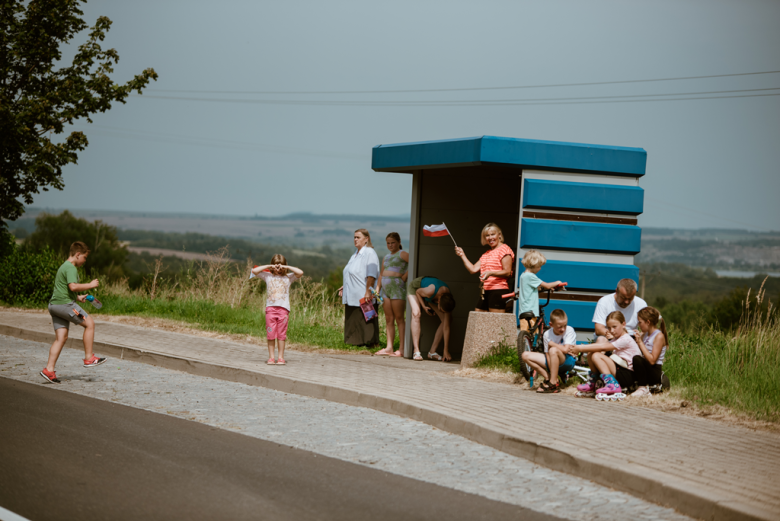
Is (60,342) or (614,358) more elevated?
(614,358)

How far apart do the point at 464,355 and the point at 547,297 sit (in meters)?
1.38

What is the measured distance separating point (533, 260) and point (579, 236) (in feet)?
4.12

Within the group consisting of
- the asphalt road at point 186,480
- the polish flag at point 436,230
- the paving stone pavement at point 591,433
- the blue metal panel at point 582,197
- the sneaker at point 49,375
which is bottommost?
the asphalt road at point 186,480

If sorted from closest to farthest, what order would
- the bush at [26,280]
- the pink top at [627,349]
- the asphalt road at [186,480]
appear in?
the asphalt road at [186,480] → the pink top at [627,349] → the bush at [26,280]

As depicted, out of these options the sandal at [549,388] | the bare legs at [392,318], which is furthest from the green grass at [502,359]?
the bare legs at [392,318]

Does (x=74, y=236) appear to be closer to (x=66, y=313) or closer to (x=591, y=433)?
(x=66, y=313)

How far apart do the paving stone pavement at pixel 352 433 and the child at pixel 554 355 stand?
2003 mm

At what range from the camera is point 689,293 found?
9525 centimetres

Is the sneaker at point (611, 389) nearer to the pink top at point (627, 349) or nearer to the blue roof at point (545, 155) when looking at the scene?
the pink top at point (627, 349)

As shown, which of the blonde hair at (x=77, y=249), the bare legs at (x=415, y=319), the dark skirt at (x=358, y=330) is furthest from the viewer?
the dark skirt at (x=358, y=330)

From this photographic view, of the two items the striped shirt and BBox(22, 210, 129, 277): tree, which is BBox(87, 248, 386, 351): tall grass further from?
BBox(22, 210, 129, 277): tree

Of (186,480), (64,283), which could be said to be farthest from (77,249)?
(186,480)

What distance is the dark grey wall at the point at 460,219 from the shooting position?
12992 millimetres

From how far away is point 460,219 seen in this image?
43.4 ft
